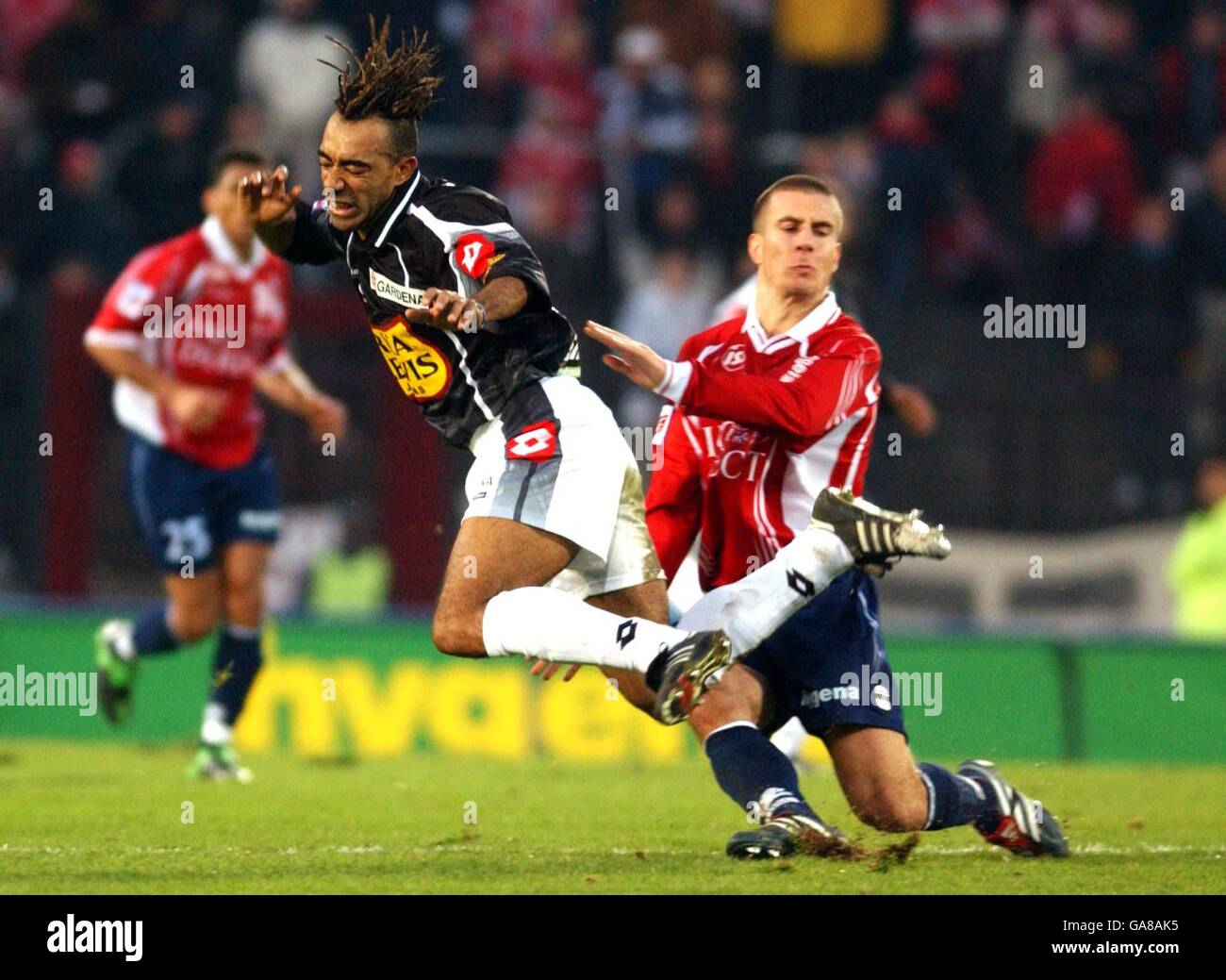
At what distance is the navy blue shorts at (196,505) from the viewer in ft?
33.1

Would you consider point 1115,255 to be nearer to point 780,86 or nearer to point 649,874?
point 780,86

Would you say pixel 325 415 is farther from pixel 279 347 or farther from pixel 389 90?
pixel 389 90

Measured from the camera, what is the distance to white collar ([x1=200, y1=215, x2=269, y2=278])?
33.6 feet

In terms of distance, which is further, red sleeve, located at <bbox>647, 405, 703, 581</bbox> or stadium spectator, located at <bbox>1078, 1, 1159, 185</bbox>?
stadium spectator, located at <bbox>1078, 1, 1159, 185</bbox>

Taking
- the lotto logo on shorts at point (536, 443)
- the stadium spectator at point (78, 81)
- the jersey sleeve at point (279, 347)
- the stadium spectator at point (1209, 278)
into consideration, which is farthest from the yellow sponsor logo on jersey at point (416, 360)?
the stadium spectator at point (78, 81)

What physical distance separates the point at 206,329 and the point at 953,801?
5076mm

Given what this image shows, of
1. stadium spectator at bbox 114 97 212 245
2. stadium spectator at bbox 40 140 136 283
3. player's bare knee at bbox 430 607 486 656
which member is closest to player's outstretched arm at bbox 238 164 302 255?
player's bare knee at bbox 430 607 486 656

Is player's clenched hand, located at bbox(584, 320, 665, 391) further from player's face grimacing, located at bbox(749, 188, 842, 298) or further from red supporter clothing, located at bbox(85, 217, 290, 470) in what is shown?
red supporter clothing, located at bbox(85, 217, 290, 470)

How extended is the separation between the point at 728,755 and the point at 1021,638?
5711 millimetres

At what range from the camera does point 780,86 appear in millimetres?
15688

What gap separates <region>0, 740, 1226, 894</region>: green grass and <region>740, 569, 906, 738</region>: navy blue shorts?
0.44 m

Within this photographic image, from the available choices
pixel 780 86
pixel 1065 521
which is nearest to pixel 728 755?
pixel 1065 521

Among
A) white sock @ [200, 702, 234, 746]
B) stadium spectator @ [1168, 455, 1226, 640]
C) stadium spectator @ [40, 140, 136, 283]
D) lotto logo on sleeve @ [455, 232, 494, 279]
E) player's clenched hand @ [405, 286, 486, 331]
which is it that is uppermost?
stadium spectator @ [40, 140, 136, 283]

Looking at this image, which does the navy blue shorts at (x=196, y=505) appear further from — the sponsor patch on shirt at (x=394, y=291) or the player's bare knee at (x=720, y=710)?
the player's bare knee at (x=720, y=710)
